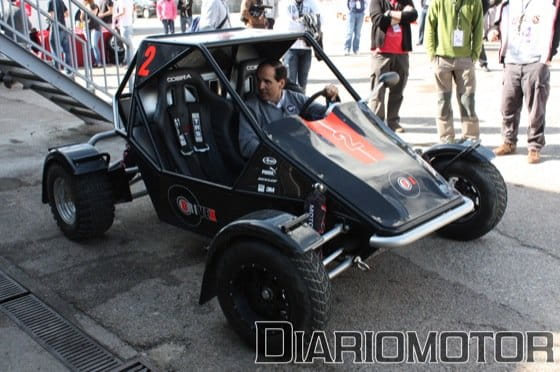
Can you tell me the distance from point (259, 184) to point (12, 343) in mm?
1658

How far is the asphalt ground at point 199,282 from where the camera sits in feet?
10.9

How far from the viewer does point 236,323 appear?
3238mm

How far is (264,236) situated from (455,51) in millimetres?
4242

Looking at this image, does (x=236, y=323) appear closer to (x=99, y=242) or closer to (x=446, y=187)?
(x=446, y=187)

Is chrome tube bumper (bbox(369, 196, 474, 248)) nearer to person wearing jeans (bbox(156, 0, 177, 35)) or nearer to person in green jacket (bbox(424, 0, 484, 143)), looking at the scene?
person in green jacket (bbox(424, 0, 484, 143))

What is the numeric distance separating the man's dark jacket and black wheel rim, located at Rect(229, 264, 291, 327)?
452 cm

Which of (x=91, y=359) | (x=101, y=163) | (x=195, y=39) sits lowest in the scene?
(x=91, y=359)

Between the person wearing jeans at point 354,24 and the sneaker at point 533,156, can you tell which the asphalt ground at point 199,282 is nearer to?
the sneaker at point 533,156

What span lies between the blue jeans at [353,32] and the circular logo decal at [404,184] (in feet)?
38.2

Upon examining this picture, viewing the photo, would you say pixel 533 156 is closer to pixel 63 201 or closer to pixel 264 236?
pixel 264 236

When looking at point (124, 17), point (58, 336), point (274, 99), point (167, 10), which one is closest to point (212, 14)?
point (274, 99)

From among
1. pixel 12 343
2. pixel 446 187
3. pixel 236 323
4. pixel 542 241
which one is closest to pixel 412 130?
pixel 542 241

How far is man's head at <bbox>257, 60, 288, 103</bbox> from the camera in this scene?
13.7ft

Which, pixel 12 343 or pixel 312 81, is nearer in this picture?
pixel 12 343
